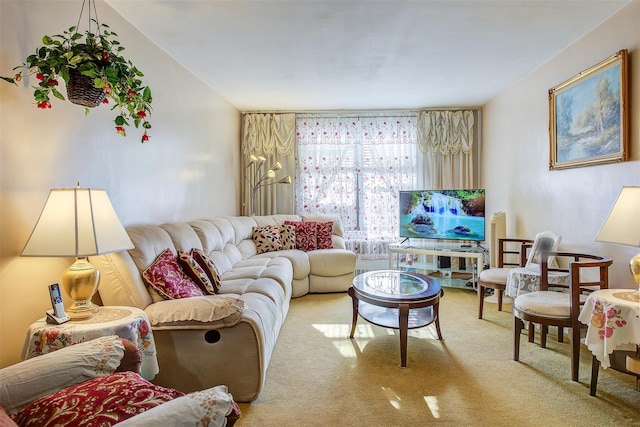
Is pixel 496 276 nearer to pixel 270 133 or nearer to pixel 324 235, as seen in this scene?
pixel 324 235

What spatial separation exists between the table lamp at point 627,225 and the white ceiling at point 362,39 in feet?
4.49

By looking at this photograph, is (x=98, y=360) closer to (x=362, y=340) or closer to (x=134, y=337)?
(x=134, y=337)

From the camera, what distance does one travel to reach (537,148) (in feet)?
12.0

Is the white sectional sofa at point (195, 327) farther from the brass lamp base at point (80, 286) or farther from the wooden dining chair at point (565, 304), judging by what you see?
the wooden dining chair at point (565, 304)

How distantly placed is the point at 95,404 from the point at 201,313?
1.06m

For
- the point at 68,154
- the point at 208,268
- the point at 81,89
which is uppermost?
the point at 81,89

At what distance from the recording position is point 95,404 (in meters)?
0.92

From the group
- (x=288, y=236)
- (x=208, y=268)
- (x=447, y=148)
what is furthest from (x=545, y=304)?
(x=447, y=148)

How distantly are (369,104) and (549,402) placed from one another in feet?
13.2

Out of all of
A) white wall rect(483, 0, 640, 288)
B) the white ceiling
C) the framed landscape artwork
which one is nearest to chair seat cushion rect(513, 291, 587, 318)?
white wall rect(483, 0, 640, 288)

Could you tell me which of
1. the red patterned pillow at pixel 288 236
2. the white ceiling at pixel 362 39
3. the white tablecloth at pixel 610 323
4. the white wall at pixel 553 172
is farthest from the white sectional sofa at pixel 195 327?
the white wall at pixel 553 172

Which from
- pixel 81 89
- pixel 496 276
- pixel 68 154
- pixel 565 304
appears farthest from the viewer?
pixel 496 276

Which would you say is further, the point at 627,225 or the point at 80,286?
the point at 627,225

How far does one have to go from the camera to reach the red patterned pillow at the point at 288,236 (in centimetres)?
461
